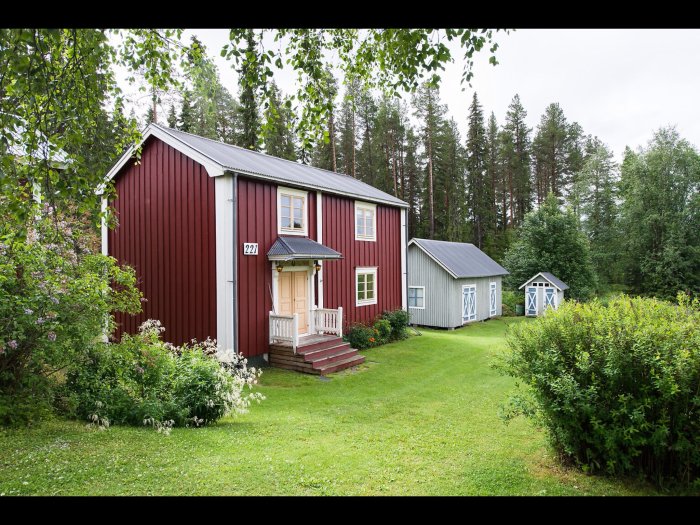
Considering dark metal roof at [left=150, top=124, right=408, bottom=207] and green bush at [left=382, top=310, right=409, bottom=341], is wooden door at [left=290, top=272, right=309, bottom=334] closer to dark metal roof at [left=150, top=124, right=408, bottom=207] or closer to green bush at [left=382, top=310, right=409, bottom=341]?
dark metal roof at [left=150, top=124, right=408, bottom=207]

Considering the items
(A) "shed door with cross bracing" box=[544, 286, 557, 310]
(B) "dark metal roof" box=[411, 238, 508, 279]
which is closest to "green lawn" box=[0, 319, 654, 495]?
(B) "dark metal roof" box=[411, 238, 508, 279]

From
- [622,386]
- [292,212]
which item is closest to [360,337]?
[292,212]

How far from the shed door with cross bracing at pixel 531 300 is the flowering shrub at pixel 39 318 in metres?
25.2

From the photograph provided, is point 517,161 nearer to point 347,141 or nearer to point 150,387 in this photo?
point 347,141

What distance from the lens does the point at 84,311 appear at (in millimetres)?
5641

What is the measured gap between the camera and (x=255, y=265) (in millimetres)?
11398

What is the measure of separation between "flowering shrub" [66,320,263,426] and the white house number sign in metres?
4.38

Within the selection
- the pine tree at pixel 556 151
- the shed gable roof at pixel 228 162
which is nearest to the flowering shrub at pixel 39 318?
the shed gable roof at pixel 228 162

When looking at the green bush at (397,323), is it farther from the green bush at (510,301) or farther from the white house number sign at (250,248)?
the green bush at (510,301)

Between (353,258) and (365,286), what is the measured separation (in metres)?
1.27

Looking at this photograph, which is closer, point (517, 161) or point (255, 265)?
point (255, 265)

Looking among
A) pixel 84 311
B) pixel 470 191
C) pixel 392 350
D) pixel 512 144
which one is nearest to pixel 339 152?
pixel 470 191
